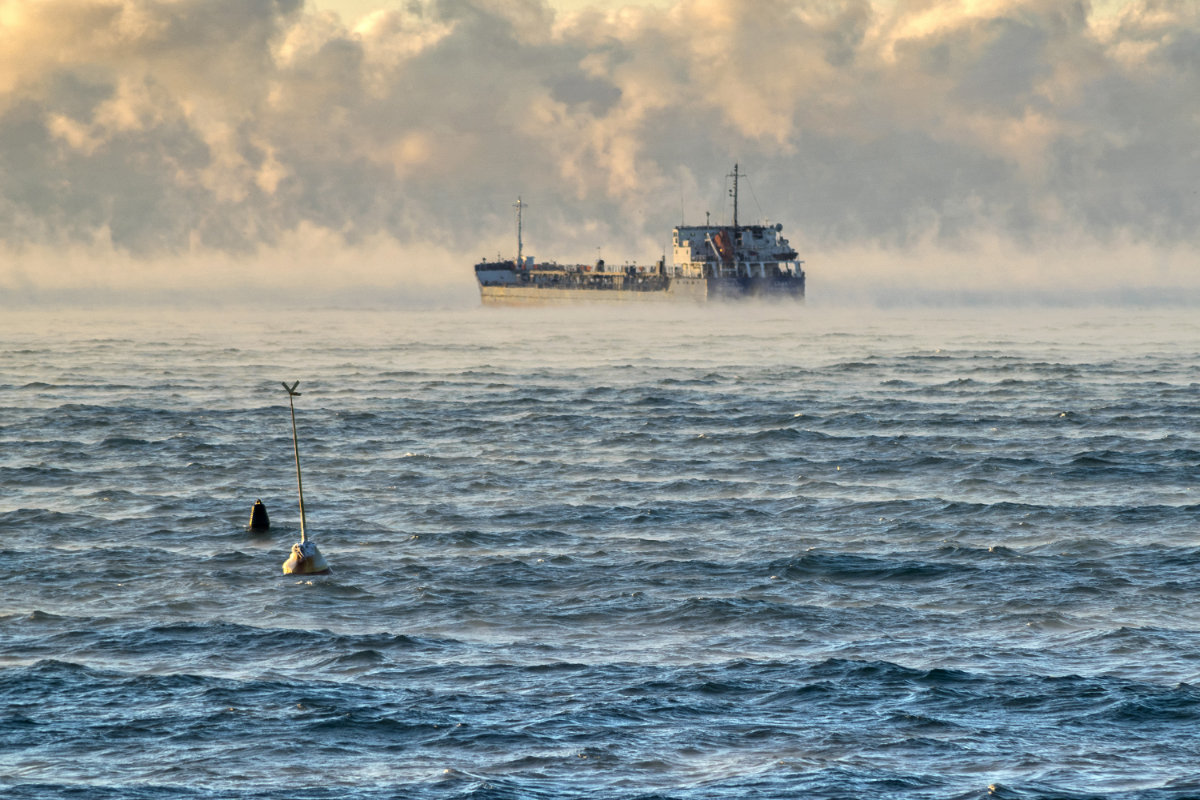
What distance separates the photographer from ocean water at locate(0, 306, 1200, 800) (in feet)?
88.8

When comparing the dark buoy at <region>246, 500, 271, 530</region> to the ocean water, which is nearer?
the ocean water

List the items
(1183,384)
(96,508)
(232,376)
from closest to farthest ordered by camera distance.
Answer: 1. (96,508)
2. (1183,384)
3. (232,376)

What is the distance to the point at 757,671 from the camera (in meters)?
32.8

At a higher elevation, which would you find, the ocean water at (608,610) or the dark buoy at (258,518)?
the dark buoy at (258,518)

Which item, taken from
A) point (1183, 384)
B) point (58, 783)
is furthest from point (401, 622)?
point (1183, 384)

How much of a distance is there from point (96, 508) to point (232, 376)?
74.5 meters

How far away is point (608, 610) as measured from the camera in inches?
1535

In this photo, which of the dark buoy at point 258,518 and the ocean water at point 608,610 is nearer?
the ocean water at point 608,610

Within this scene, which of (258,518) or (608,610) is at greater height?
(258,518)

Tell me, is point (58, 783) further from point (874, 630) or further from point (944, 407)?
point (944, 407)

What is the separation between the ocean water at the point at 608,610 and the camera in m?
27.1

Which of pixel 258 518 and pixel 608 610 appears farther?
pixel 258 518

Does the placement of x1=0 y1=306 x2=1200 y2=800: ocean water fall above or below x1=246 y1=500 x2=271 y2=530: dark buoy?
below

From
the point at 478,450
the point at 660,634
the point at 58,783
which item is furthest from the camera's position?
the point at 478,450
